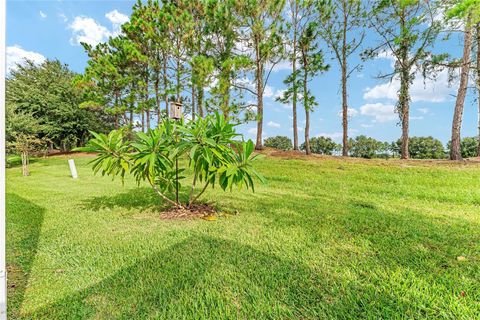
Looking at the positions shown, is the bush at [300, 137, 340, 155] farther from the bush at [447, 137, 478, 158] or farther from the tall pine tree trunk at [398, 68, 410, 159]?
the tall pine tree trunk at [398, 68, 410, 159]

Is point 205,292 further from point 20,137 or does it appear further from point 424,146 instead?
point 424,146

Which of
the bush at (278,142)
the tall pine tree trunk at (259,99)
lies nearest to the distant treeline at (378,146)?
the bush at (278,142)

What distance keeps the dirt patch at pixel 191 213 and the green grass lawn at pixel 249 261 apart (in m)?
0.13

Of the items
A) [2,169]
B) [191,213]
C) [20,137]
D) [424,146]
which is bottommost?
[191,213]

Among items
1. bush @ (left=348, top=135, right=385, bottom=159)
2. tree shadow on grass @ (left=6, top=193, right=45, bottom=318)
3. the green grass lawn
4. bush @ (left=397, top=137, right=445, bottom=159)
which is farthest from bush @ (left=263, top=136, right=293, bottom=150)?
tree shadow on grass @ (left=6, top=193, right=45, bottom=318)

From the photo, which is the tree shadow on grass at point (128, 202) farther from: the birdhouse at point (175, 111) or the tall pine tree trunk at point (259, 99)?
the tall pine tree trunk at point (259, 99)

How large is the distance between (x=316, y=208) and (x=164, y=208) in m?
2.26

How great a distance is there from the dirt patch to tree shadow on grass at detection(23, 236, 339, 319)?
1.15 m

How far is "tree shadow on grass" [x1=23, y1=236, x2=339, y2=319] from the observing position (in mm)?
1286

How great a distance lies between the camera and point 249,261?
1813mm

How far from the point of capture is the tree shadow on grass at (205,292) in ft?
4.22

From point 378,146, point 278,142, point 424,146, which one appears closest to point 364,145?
point 378,146

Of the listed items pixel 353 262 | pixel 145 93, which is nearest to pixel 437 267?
pixel 353 262

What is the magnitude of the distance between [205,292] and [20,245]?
212cm
